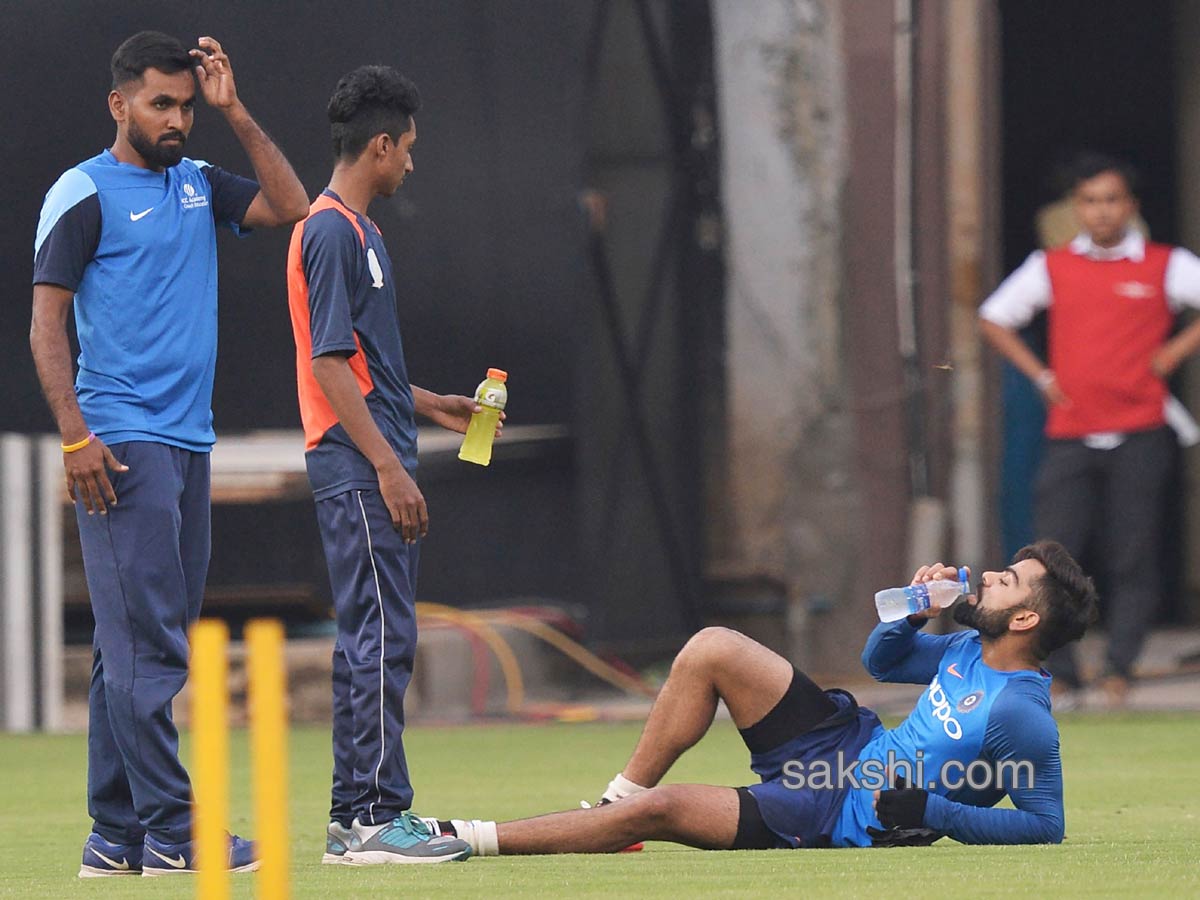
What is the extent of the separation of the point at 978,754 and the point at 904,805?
0.26m

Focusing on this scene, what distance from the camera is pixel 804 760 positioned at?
5.47m

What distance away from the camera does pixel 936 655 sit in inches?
221

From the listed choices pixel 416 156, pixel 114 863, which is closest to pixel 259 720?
pixel 114 863

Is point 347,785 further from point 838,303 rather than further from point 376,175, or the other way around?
point 838,303

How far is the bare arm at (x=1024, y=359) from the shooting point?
937 centimetres

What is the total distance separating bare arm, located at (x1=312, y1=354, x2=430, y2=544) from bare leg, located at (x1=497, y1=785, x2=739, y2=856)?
30.3 inches

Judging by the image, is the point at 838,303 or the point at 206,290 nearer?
the point at 206,290

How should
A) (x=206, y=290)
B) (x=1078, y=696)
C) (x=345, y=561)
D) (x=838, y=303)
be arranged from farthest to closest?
(x=838, y=303) < (x=1078, y=696) < (x=206, y=290) < (x=345, y=561)

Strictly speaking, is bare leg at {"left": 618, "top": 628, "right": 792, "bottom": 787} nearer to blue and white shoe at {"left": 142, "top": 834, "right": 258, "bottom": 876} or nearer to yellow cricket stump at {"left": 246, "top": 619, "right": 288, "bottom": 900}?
blue and white shoe at {"left": 142, "top": 834, "right": 258, "bottom": 876}

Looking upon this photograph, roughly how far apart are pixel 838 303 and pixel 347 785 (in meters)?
6.27

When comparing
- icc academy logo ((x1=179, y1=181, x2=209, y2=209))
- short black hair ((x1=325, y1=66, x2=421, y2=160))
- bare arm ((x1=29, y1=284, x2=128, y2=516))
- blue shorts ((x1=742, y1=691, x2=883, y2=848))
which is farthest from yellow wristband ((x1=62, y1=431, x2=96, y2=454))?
blue shorts ((x1=742, y1=691, x2=883, y2=848))

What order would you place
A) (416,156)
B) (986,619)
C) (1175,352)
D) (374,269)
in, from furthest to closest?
(416,156) → (1175,352) → (986,619) → (374,269)

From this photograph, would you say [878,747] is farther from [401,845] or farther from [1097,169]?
[1097,169]

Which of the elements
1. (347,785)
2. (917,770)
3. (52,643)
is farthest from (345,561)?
(52,643)
